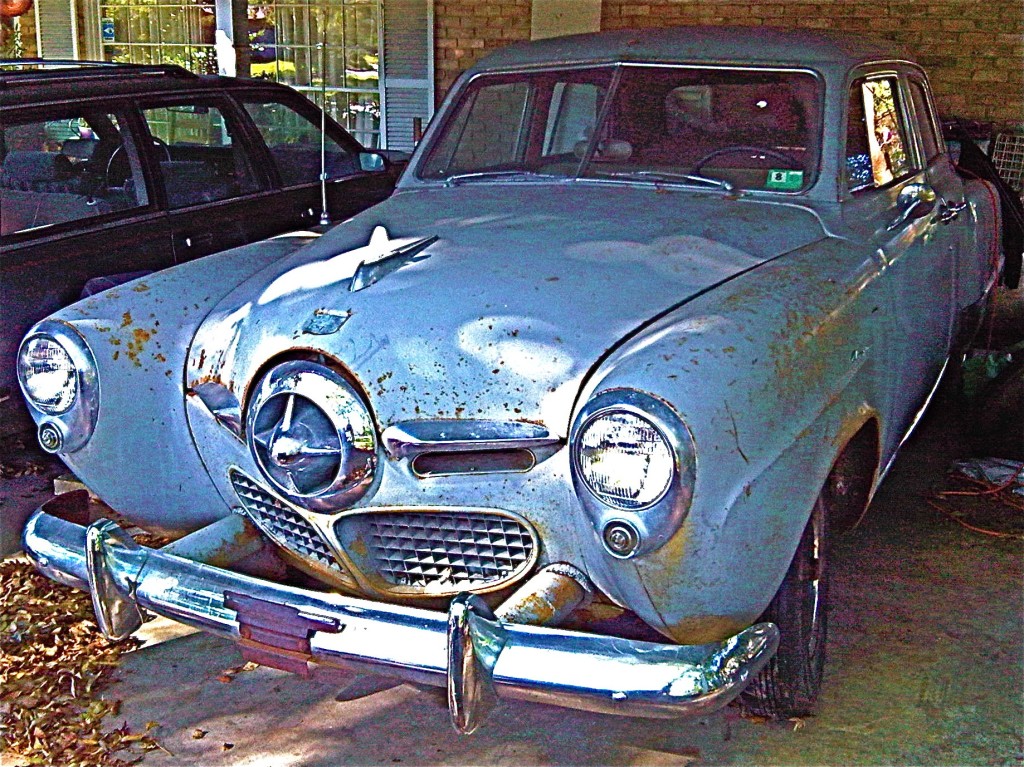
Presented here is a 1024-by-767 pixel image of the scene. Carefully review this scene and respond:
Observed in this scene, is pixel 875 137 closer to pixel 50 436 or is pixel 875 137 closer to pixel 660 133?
pixel 660 133

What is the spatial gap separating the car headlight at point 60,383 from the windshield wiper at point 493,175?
1510 mm

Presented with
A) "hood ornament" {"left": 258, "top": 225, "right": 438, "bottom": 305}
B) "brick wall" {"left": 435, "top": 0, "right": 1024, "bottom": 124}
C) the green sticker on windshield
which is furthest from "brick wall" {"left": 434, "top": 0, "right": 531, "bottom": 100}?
"hood ornament" {"left": 258, "top": 225, "right": 438, "bottom": 305}

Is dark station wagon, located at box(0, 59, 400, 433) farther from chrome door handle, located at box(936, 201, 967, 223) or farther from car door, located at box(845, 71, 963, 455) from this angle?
chrome door handle, located at box(936, 201, 967, 223)

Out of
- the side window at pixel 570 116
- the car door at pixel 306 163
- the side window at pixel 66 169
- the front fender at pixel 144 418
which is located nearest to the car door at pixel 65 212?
the side window at pixel 66 169

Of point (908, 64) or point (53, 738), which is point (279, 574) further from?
point (908, 64)

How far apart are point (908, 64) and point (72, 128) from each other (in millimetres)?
3594

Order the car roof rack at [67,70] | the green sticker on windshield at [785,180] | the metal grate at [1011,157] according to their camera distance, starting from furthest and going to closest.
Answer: the metal grate at [1011,157] → the car roof rack at [67,70] → the green sticker on windshield at [785,180]

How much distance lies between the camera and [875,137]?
412cm

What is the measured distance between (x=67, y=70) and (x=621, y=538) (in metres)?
4.04

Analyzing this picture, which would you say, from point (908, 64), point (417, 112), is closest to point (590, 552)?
point (908, 64)

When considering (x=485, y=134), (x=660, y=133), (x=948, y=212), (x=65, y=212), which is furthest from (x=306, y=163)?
(x=948, y=212)

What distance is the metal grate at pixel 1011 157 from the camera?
841 cm

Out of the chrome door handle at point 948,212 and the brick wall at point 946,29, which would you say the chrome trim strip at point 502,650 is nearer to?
the chrome door handle at point 948,212

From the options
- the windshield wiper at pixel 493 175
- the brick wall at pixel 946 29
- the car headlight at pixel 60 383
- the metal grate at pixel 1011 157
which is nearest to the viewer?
the car headlight at pixel 60 383
